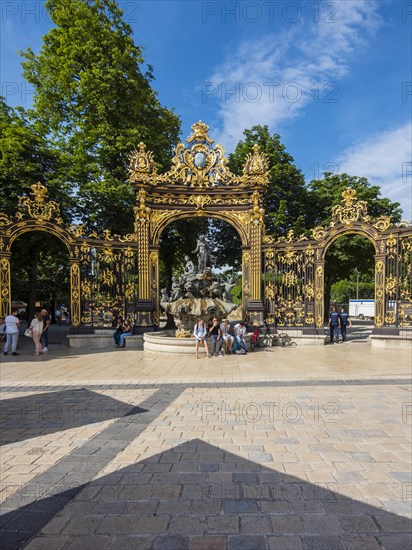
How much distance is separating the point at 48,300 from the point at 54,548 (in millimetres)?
34991

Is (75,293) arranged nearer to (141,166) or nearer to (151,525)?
(141,166)

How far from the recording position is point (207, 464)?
12.1ft

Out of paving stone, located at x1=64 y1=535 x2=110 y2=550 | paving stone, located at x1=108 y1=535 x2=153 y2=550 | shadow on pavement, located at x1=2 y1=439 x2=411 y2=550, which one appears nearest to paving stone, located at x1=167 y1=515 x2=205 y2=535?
shadow on pavement, located at x1=2 y1=439 x2=411 y2=550

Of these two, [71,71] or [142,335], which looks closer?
[142,335]

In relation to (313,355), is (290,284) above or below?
above

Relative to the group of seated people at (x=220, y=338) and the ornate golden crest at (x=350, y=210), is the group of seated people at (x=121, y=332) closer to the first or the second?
the group of seated people at (x=220, y=338)

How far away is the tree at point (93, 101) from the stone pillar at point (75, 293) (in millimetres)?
3187

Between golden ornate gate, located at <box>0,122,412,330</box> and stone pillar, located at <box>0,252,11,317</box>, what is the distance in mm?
40

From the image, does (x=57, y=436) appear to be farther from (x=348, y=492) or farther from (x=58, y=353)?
(x=58, y=353)

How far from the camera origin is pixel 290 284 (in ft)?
47.6

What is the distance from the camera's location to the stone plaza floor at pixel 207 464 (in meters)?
2.64

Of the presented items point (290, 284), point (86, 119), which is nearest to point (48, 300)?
point (86, 119)

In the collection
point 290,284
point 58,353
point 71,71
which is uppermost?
point 71,71

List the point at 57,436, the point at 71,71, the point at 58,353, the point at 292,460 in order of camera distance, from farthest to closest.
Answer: the point at 71,71 < the point at 58,353 < the point at 57,436 < the point at 292,460
